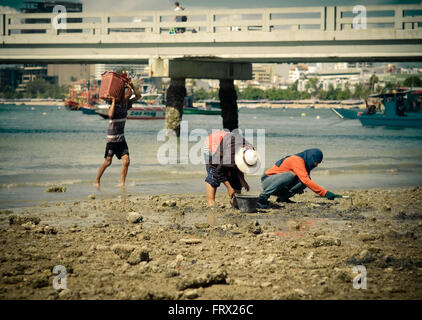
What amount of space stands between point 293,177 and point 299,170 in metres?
0.18

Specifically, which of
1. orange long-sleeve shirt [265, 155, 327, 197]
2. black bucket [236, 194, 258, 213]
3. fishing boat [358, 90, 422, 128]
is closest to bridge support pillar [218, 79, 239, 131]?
fishing boat [358, 90, 422, 128]

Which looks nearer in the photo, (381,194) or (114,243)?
(114,243)

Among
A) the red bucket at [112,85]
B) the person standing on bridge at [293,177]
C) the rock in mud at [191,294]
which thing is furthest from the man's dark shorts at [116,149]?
the rock in mud at [191,294]

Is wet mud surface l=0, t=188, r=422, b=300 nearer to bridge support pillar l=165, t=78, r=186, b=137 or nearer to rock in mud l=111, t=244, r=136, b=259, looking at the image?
rock in mud l=111, t=244, r=136, b=259

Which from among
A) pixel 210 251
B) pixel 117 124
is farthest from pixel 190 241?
pixel 117 124

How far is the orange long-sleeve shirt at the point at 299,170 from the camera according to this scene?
8922 mm

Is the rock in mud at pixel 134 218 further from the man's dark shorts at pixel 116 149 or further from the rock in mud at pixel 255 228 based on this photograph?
the man's dark shorts at pixel 116 149

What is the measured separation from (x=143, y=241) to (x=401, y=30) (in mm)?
20499

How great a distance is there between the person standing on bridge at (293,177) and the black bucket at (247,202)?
0.41 m

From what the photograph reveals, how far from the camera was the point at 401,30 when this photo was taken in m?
24.6

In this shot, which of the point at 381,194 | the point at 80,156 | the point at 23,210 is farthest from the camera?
the point at 80,156

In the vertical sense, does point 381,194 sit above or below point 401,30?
below
